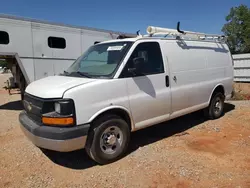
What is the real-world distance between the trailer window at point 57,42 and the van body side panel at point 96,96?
5.58 metres

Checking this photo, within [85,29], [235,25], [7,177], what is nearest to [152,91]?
[7,177]

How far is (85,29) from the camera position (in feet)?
31.6

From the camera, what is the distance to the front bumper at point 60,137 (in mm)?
3492

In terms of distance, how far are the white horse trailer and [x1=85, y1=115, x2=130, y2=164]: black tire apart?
17.4ft

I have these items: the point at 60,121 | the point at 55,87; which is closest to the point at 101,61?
the point at 55,87

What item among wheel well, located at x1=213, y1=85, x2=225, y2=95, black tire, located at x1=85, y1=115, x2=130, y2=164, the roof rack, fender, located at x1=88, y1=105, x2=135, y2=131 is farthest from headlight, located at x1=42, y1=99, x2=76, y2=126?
wheel well, located at x1=213, y1=85, x2=225, y2=95

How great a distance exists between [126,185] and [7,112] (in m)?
6.58

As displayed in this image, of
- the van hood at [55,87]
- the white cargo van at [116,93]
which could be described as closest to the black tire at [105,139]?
the white cargo van at [116,93]

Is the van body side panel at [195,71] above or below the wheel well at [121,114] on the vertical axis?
above

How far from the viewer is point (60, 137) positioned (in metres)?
3.48

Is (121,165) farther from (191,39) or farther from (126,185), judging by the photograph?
(191,39)

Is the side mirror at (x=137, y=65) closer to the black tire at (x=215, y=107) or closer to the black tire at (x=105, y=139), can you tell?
the black tire at (x=105, y=139)

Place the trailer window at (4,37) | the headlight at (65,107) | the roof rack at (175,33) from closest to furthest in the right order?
the headlight at (65,107) < the roof rack at (175,33) < the trailer window at (4,37)

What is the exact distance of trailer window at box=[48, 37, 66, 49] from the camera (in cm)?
872
